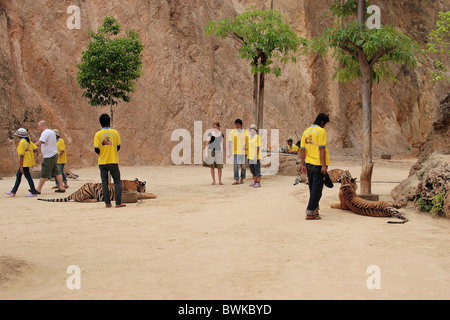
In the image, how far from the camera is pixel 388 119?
35.9m

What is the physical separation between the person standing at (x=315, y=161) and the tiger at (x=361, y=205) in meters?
1.00

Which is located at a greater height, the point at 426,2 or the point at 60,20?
the point at 426,2

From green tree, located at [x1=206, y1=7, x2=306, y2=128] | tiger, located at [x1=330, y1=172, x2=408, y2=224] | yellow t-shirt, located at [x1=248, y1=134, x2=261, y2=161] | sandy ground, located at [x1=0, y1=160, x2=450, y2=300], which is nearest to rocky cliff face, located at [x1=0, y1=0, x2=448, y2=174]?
green tree, located at [x1=206, y1=7, x2=306, y2=128]

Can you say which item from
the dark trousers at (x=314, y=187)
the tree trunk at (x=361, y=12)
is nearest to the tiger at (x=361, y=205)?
the dark trousers at (x=314, y=187)

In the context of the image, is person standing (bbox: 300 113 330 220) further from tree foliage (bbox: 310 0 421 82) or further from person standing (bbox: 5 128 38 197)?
person standing (bbox: 5 128 38 197)

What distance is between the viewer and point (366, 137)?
35.4 ft

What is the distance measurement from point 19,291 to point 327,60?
32.0m

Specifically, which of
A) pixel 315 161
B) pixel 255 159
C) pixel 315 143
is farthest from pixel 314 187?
pixel 255 159

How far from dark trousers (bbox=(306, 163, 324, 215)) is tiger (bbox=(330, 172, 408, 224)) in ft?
3.39

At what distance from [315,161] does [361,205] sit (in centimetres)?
133

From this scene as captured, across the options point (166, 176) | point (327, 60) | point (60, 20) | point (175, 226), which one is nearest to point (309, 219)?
point (175, 226)

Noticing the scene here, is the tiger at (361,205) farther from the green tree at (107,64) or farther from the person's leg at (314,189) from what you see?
the green tree at (107,64)

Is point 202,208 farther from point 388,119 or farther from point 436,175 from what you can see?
point 388,119

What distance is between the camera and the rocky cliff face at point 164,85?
22.3 meters
